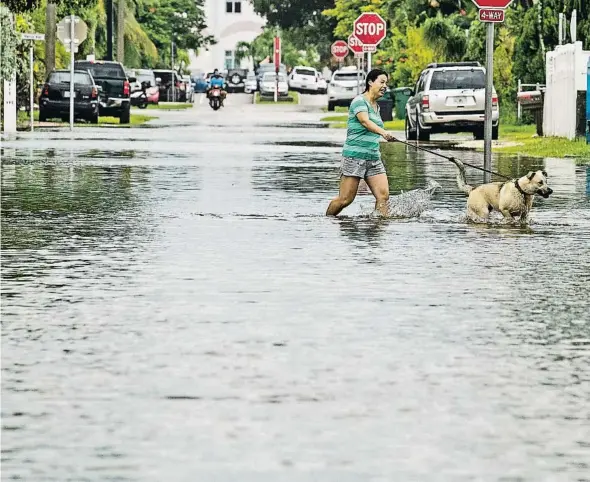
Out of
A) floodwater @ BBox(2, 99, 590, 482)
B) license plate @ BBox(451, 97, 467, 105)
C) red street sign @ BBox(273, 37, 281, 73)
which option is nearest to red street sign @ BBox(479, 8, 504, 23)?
floodwater @ BBox(2, 99, 590, 482)

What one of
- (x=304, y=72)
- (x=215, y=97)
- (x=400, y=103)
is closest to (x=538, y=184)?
(x=400, y=103)

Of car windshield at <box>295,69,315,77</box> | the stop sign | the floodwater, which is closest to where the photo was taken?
the floodwater

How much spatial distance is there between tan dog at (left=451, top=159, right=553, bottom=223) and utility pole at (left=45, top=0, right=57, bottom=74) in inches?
1738

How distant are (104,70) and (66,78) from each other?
18.6 feet

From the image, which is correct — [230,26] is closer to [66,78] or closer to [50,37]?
[50,37]

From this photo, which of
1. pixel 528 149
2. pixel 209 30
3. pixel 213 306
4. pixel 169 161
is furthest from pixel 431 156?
pixel 209 30

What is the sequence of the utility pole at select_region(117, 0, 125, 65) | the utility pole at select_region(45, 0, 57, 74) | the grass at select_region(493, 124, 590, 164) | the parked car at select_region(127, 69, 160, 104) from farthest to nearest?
the parked car at select_region(127, 69, 160, 104)
the utility pole at select_region(117, 0, 125, 65)
the utility pole at select_region(45, 0, 57, 74)
the grass at select_region(493, 124, 590, 164)

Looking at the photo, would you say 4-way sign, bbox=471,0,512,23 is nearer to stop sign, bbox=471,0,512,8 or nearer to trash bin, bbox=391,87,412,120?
stop sign, bbox=471,0,512,8

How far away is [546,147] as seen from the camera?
114ft

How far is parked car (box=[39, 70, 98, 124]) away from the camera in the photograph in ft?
172

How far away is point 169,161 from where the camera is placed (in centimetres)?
2989

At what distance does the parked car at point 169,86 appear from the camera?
3743 inches

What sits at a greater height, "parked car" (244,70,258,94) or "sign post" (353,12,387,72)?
"sign post" (353,12,387,72)

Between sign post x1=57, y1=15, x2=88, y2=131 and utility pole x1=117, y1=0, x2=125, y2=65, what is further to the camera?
utility pole x1=117, y1=0, x2=125, y2=65
